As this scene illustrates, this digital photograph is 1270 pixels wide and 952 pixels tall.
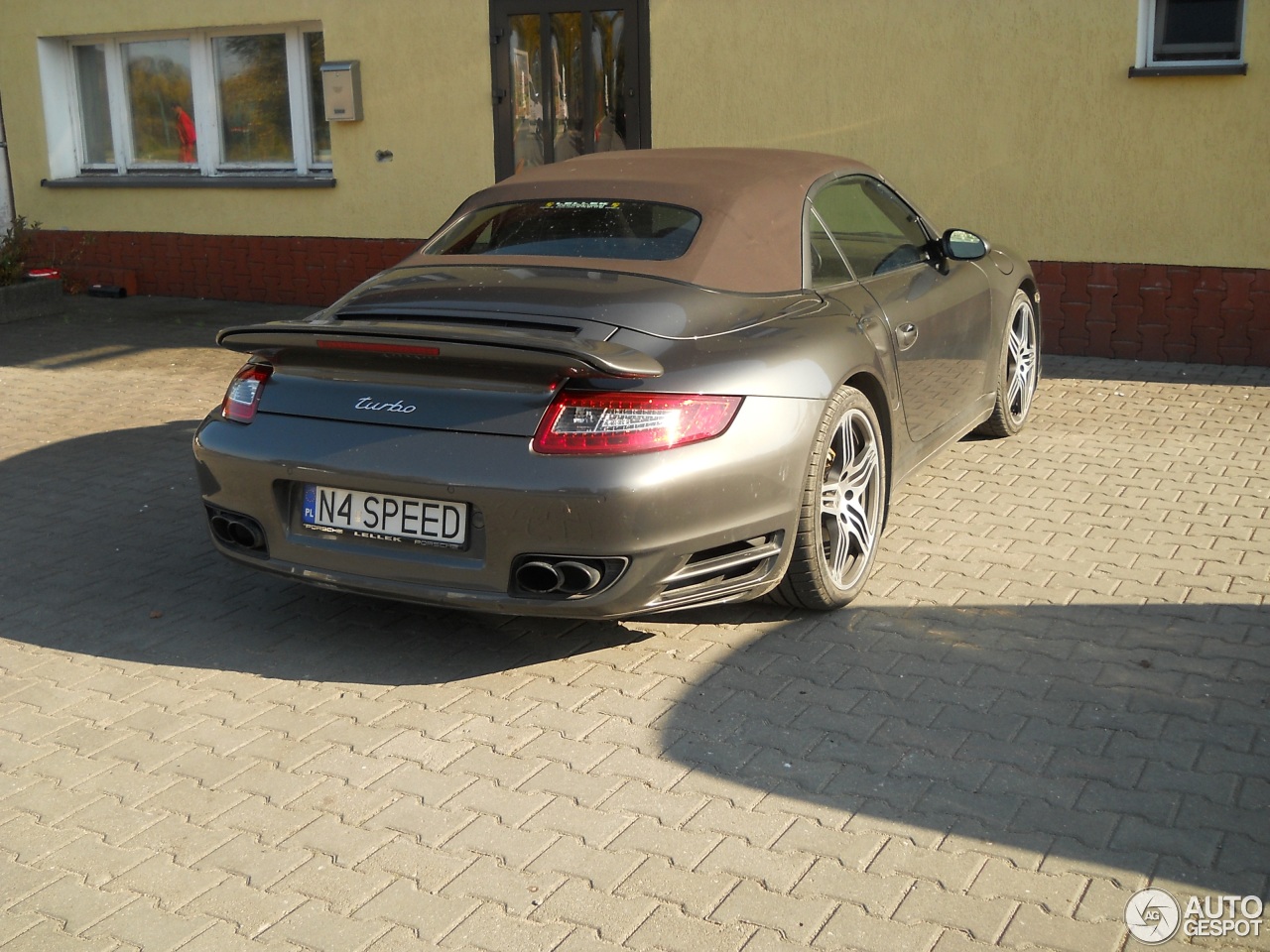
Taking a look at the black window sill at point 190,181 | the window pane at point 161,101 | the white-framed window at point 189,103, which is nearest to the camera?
the black window sill at point 190,181

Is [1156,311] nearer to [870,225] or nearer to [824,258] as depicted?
[870,225]

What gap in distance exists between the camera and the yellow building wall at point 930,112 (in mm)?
8570

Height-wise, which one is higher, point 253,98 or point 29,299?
point 253,98

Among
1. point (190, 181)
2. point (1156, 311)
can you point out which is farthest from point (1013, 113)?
point (190, 181)

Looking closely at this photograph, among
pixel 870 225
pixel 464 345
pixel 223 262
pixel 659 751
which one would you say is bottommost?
pixel 659 751

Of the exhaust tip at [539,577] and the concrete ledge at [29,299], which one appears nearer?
the exhaust tip at [539,577]

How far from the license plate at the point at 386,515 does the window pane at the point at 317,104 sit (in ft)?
29.0

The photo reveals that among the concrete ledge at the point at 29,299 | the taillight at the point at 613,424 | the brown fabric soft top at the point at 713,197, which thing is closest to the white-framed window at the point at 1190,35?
the brown fabric soft top at the point at 713,197

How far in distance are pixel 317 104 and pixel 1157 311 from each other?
7.48 m

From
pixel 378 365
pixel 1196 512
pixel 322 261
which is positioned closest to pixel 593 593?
pixel 378 365

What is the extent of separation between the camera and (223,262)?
12.6 metres

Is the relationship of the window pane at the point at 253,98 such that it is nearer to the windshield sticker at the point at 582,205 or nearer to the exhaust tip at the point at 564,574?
the windshield sticker at the point at 582,205

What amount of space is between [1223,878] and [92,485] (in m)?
5.29

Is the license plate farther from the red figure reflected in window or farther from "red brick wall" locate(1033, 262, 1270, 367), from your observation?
the red figure reflected in window
